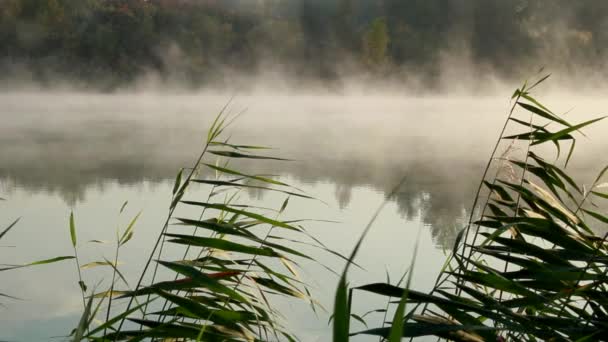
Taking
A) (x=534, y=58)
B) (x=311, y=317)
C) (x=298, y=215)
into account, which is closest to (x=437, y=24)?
(x=534, y=58)

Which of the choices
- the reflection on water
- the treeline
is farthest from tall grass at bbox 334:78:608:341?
the treeline

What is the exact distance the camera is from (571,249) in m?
1.25

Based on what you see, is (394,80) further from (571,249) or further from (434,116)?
(571,249)

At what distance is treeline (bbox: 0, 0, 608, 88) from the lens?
2041 cm

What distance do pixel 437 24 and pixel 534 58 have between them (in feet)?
10.0

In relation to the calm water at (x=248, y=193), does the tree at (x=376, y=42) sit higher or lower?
higher

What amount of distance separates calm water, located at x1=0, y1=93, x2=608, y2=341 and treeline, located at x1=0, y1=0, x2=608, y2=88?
4.77m

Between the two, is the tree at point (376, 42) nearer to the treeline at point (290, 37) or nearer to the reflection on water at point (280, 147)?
the treeline at point (290, 37)

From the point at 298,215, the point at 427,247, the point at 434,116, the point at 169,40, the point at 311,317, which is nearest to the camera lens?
the point at 311,317

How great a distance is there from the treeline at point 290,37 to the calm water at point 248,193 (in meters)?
4.77

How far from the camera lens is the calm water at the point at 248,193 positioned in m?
3.14

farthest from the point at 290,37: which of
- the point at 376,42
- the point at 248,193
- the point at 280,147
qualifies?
the point at 248,193

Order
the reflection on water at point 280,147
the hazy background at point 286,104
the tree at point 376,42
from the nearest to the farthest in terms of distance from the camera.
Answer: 1. the hazy background at point 286,104
2. the reflection on water at point 280,147
3. the tree at point 376,42

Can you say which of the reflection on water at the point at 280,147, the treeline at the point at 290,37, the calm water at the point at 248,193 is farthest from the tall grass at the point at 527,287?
the treeline at the point at 290,37
